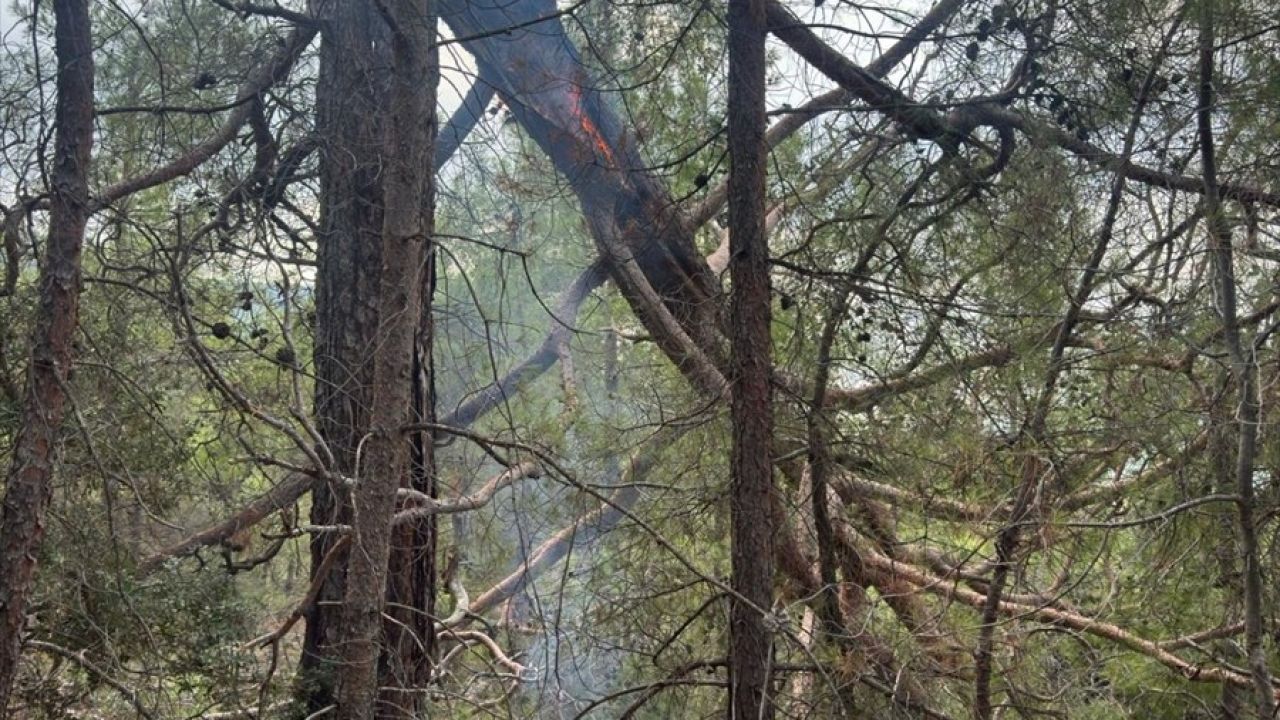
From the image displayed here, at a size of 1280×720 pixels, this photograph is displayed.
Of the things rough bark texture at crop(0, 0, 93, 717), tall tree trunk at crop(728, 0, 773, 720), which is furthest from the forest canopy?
rough bark texture at crop(0, 0, 93, 717)

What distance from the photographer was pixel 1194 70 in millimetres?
2639

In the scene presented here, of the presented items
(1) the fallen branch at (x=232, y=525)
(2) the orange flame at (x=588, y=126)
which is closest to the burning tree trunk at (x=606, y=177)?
(2) the orange flame at (x=588, y=126)

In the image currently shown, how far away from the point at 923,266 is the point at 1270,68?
2.95 ft

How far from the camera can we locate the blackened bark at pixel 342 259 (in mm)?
2320

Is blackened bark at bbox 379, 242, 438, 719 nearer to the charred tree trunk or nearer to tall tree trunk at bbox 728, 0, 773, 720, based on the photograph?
the charred tree trunk

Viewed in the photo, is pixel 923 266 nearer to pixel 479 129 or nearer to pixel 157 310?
pixel 479 129

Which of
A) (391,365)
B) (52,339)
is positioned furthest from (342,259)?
(52,339)

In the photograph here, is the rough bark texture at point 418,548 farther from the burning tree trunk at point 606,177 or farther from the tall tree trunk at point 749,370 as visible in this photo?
the tall tree trunk at point 749,370

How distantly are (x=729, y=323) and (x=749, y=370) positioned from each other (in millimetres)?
209

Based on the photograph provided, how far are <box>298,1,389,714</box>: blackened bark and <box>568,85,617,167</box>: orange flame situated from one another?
0.48 metres

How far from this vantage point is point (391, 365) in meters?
1.88

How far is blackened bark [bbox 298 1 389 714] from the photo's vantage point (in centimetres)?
232

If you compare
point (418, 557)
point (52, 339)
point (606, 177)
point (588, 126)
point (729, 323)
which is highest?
point (588, 126)

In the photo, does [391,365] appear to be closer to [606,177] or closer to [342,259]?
[342,259]
